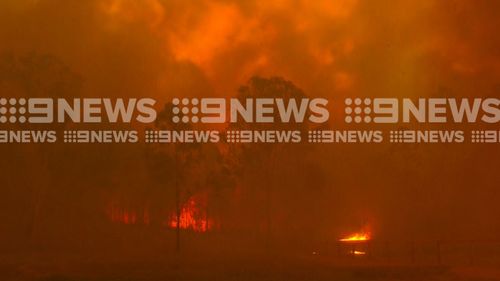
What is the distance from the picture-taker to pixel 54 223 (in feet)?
Answer: 150

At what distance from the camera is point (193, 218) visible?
174 ft

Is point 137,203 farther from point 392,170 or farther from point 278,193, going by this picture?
point 392,170

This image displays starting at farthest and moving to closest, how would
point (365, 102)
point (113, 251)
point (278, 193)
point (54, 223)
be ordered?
point (278, 193), point (365, 102), point (54, 223), point (113, 251)

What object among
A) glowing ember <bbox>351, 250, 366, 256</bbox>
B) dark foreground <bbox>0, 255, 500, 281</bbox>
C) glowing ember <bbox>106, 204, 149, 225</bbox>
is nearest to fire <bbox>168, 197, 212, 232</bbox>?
glowing ember <bbox>106, 204, 149, 225</bbox>

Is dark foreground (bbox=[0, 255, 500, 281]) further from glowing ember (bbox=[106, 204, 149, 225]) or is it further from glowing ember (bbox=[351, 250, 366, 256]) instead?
glowing ember (bbox=[106, 204, 149, 225])

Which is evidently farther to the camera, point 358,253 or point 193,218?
point 193,218

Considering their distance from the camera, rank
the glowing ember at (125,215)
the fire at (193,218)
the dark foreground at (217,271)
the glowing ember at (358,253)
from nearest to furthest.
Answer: the dark foreground at (217,271) → the glowing ember at (358,253) → the fire at (193,218) → the glowing ember at (125,215)

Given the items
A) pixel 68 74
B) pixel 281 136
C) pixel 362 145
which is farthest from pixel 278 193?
pixel 68 74

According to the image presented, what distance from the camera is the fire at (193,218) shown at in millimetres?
51625

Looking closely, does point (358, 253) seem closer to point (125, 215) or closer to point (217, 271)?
point (217, 271)

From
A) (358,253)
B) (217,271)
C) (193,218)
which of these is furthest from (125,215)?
(217,271)

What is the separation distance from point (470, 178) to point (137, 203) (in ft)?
89.2

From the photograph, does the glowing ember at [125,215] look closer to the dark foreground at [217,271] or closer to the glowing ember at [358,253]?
the glowing ember at [358,253]

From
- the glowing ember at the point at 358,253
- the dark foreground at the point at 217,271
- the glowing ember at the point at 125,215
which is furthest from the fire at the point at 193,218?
the dark foreground at the point at 217,271
